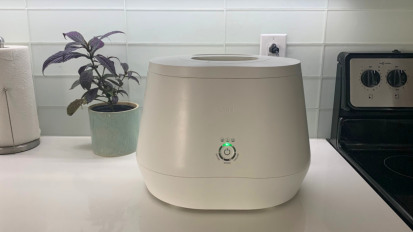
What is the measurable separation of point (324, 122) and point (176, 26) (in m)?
0.50

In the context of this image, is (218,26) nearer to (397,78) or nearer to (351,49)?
(351,49)

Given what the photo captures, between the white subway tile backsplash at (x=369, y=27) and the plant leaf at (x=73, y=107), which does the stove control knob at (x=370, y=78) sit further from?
the plant leaf at (x=73, y=107)

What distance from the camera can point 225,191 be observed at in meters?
0.56

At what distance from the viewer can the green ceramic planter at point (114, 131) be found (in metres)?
0.81

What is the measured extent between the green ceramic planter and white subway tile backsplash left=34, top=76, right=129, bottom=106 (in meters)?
0.16

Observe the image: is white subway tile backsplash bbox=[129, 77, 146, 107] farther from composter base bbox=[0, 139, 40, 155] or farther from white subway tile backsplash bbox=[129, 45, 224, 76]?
composter base bbox=[0, 139, 40, 155]

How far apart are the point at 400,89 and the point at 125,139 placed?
2.31 ft

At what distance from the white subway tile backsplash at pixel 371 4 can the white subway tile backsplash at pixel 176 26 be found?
0.30 meters

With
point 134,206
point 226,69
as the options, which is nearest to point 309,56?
point 226,69

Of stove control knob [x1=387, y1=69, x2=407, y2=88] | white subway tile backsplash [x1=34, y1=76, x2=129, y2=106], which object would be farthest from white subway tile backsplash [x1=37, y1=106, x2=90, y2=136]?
stove control knob [x1=387, y1=69, x2=407, y2=88]

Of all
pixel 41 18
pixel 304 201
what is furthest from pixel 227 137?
pixel 41 18

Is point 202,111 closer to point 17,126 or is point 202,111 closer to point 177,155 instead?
point 177,155

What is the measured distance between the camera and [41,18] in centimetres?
92

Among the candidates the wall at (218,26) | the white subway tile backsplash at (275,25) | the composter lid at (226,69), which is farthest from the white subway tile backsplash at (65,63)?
the composter lid at (226,69)
